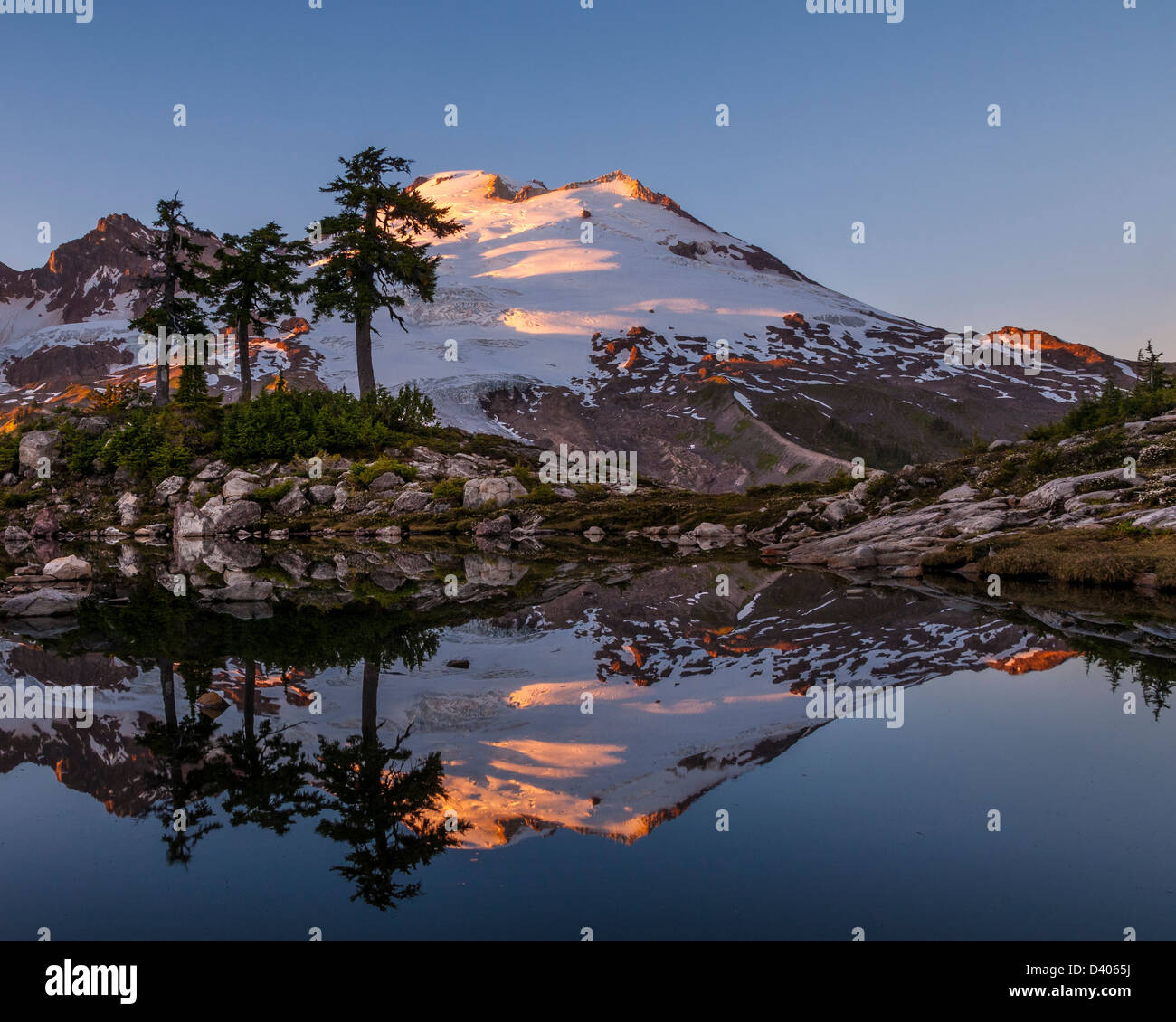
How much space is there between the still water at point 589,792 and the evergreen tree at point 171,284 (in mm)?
40620

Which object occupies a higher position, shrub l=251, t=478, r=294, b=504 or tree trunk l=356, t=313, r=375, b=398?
tree trunk l=356, t=313, r=375, b=398

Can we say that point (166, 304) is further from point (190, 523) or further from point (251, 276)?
point (190, 523)

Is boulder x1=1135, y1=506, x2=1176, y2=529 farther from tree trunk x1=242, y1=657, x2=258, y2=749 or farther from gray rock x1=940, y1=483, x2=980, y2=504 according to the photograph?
tree trunk x1=242, y1=657, x2=258, y2=749

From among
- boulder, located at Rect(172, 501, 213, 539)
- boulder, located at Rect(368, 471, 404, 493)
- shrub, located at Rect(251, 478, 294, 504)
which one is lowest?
boulder, located at Rect(172, 501, 213, 539)

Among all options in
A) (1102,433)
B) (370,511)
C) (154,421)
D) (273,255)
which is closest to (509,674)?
(1102,433)

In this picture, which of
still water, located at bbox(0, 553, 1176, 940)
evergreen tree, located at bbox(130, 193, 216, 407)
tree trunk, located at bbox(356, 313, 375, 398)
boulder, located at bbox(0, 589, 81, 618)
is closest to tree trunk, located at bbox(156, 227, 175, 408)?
evergreen tree, located at bbox(130, 193, 216, 407)

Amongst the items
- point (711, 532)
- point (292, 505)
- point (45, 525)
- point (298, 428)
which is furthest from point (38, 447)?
point (711, 532)

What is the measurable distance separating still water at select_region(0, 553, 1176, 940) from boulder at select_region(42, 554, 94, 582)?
10.7 meters

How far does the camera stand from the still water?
4691 mm

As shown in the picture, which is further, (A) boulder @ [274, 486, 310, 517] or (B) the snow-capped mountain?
(B) the snow-capped mountain

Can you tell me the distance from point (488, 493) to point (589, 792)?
3476 centimetres

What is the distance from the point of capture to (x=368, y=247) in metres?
47.9

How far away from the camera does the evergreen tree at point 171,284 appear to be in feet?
152
